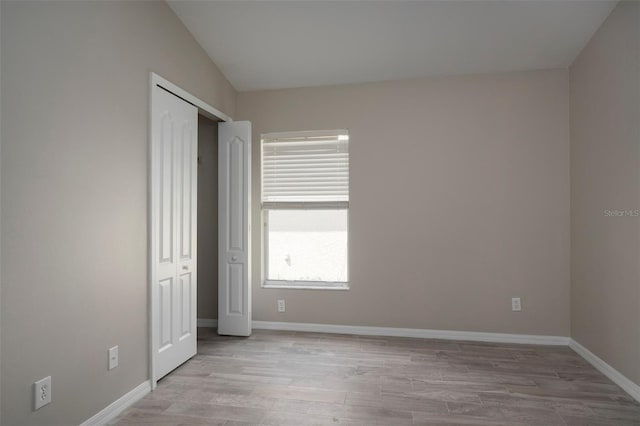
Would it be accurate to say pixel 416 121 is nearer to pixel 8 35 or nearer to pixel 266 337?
pixel 266 337

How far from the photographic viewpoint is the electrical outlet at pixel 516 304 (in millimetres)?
3879

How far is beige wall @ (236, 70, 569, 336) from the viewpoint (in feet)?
12.6

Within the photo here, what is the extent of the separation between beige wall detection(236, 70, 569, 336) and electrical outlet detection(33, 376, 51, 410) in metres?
2.52

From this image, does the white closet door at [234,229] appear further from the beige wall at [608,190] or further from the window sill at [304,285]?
the beige wall at [608,190]

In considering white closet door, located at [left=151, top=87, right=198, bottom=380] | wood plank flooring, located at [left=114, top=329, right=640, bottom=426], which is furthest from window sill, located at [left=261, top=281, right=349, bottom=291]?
white closet door, located at [left=151, top=87, right=198, bottom=380]

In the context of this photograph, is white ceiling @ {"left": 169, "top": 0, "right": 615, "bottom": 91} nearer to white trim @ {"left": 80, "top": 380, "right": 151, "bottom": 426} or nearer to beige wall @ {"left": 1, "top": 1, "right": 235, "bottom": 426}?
beige wall @ {"left": 1, "top": 1, "right": 235, "bottom": 426}

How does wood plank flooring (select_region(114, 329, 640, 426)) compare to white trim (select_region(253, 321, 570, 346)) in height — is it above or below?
below

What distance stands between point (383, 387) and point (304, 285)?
1.70 meters

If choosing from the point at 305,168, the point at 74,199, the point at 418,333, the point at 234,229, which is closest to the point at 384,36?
the point at 305,168

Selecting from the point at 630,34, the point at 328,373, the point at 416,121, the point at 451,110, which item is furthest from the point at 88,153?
the point at 630,34

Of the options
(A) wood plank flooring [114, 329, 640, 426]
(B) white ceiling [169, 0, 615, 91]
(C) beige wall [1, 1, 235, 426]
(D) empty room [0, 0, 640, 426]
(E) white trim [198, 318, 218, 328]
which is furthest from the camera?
(E) white trim [198, 318, 218, 328]

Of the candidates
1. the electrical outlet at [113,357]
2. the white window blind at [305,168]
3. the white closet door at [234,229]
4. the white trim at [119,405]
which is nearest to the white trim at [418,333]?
the white closet door at [234,229]

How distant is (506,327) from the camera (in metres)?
3.91

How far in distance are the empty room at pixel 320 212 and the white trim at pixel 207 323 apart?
0.09m
